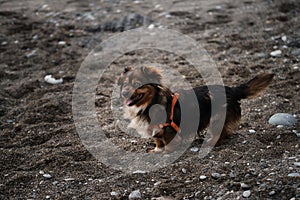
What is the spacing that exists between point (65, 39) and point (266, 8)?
11.8 ft

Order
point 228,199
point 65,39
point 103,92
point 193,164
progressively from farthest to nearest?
point 65,39 < point 103,92 < point 193,164 < point 228,199

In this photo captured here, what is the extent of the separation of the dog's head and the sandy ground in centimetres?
56

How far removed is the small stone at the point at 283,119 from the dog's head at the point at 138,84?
4.37ft

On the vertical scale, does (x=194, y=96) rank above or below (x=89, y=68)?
above

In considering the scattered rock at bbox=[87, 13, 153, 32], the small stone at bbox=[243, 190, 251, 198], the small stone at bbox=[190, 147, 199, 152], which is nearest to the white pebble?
the scattered rock at bbox=[87, 13, 153, 32]

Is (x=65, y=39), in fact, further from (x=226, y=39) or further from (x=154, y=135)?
(x=154, y=135)

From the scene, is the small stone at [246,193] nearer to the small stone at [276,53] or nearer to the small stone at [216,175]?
the small stone at [216,175]

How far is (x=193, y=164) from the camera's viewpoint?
4.14 metres

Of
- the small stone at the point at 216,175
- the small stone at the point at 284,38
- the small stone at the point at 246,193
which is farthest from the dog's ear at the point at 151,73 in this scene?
the small stone at the point at 284,38

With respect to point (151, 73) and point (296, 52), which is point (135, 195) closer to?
point (151, 73)

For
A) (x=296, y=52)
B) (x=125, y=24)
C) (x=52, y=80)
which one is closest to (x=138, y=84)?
(x=52, y=80)

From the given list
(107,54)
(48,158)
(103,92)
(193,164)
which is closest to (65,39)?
(107,54)

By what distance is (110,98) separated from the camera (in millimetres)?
5719

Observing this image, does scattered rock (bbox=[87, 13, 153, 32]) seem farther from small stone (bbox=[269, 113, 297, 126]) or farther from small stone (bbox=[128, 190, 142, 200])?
small stone (bbox=[128, 190, 142, 200])
